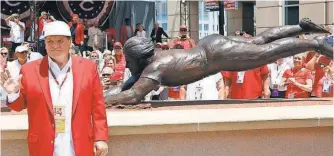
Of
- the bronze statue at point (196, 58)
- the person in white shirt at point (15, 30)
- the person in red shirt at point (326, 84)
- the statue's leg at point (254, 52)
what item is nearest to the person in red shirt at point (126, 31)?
the person in white shirt at point (15, 30)

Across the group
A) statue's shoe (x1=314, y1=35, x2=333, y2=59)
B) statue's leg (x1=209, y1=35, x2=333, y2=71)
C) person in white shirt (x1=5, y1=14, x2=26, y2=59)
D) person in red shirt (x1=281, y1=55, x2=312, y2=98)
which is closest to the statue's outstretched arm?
statue's leg (x1=209, y1=35, x2=333, y2=71)

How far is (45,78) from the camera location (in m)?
3.99

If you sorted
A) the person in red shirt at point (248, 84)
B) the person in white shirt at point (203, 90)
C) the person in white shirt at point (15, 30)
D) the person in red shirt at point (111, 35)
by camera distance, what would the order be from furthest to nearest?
1. the person in red shirt at point (111, 35)
2. the person in white shirt at point (15, 30)
3. the person in white shirt at point (203, 90)
4. the person in red shirt at point (248, 84)

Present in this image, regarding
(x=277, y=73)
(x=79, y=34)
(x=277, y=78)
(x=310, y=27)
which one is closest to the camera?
(x=310, y=27)

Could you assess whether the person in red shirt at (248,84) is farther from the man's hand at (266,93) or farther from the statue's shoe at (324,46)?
the statue's shoe at (324,46)

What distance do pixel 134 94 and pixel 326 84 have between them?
3148 mm

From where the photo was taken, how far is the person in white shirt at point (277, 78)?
30.0 ft

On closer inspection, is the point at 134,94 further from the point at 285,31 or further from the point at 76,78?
the point at 76,78

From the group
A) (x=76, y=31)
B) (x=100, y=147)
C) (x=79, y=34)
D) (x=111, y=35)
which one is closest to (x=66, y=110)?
(x=100, y=147)

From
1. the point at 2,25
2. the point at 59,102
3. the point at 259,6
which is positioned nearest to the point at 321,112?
the point at 59,102

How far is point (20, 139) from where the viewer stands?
4.79 meters

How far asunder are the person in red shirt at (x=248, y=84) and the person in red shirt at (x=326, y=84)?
2.27 feet

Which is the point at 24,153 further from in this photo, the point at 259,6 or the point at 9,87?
the point at 259,6

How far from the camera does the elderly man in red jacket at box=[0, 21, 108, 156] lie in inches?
156
